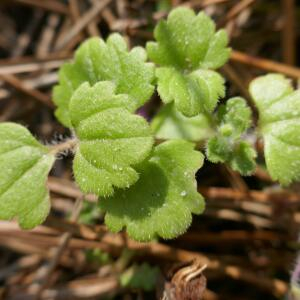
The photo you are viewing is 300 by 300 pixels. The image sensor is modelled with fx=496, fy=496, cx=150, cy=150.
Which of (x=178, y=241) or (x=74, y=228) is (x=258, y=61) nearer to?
(x=178, y=241)

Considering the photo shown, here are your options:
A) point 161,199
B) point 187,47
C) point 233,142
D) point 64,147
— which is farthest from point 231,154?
point 64,147

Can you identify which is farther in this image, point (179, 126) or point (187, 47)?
point (179, 126)

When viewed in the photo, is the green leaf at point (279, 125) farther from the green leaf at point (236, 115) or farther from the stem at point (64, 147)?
the stem at point (64, 147)

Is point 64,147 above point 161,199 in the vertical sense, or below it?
above

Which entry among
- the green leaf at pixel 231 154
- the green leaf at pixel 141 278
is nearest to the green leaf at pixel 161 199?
the green leaf at pixel 231 154

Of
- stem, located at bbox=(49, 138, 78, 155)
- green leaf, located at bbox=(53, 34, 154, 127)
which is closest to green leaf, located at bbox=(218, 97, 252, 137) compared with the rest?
green leaf, located at bbox=(53, 34, 154, 127)

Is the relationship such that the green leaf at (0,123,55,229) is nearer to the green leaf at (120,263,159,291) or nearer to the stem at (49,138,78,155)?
the stem at (49,138,78,155)

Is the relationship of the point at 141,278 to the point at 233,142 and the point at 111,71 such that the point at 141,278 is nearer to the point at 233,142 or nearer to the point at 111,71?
the point at 233,142

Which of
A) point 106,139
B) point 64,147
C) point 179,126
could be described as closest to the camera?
point 106,139
